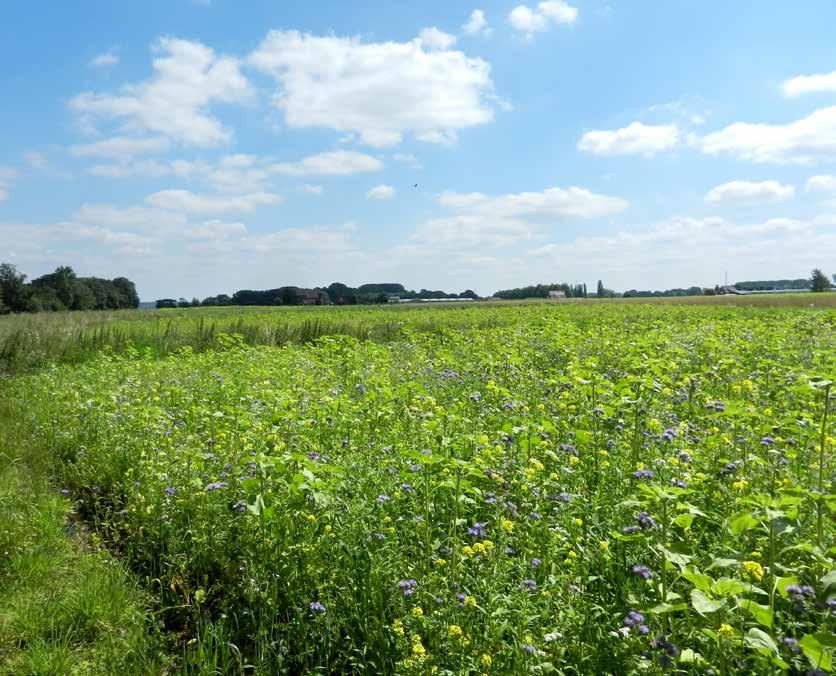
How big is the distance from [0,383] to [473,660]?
1392 centimetres

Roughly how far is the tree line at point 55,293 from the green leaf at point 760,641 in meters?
51.5

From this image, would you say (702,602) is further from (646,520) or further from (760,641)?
(646,520)

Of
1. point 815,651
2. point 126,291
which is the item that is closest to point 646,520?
point 815,651

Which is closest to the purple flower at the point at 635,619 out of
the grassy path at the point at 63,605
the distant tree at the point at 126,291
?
the grassy path at the point at 63,605

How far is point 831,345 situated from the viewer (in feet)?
30.2

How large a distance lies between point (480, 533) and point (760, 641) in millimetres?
1423

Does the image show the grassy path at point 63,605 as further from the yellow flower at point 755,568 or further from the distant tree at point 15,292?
the distant tree at point 15,292

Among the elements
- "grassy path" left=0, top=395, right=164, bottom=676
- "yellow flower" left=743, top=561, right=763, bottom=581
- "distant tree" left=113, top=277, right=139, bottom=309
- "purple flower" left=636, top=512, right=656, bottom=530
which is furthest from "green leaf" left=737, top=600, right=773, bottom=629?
"distant tree" left=113, top=277, right=139, bottom=309

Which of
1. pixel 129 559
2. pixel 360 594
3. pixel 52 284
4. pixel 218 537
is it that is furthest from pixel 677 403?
pixel 52 284

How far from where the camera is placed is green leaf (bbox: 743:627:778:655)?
1.85 m

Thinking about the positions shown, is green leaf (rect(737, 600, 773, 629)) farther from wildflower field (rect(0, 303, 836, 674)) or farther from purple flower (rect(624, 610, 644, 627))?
purple flower (rect(624, 610, 644, 627))

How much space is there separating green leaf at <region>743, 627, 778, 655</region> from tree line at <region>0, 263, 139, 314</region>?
169 ft

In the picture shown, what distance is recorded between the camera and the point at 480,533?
2990 mm

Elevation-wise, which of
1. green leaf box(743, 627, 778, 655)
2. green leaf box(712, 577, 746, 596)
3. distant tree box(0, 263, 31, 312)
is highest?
distant tree box(0, 263, 31, 312)
